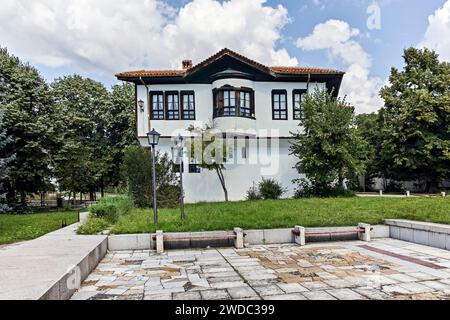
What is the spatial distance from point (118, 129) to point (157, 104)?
38.5 ft

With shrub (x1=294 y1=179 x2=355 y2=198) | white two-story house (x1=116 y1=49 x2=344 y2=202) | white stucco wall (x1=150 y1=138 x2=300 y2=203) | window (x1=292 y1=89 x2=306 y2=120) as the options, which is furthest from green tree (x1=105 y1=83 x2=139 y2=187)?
shrub (x1=294 y1=179 x2=355 y2=198)

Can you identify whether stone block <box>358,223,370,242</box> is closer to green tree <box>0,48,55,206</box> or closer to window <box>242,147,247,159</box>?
window <box>242,147,247,159</box>

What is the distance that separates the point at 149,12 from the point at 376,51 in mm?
7377

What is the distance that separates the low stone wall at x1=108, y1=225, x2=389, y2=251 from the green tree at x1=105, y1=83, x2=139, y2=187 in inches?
776

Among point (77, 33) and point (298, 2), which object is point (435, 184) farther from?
point (77, 33)

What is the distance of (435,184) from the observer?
2331 centimetres

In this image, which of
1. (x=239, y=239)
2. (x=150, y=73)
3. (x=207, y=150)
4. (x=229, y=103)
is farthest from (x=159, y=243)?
(x=150, y=73)

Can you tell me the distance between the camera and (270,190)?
18.0m

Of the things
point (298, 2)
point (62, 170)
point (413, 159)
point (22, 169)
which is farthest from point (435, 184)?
point (22, 169)

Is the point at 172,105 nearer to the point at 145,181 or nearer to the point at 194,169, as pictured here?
the point at 194,169

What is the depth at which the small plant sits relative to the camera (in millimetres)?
18138

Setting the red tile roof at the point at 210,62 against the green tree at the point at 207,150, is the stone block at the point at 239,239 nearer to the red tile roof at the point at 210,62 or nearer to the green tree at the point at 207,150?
the green tree at the point at 207,150

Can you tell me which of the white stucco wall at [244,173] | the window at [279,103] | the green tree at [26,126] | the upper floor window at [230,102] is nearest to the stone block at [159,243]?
the white stucco wall at [244,173]

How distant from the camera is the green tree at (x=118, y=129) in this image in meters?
27.6
